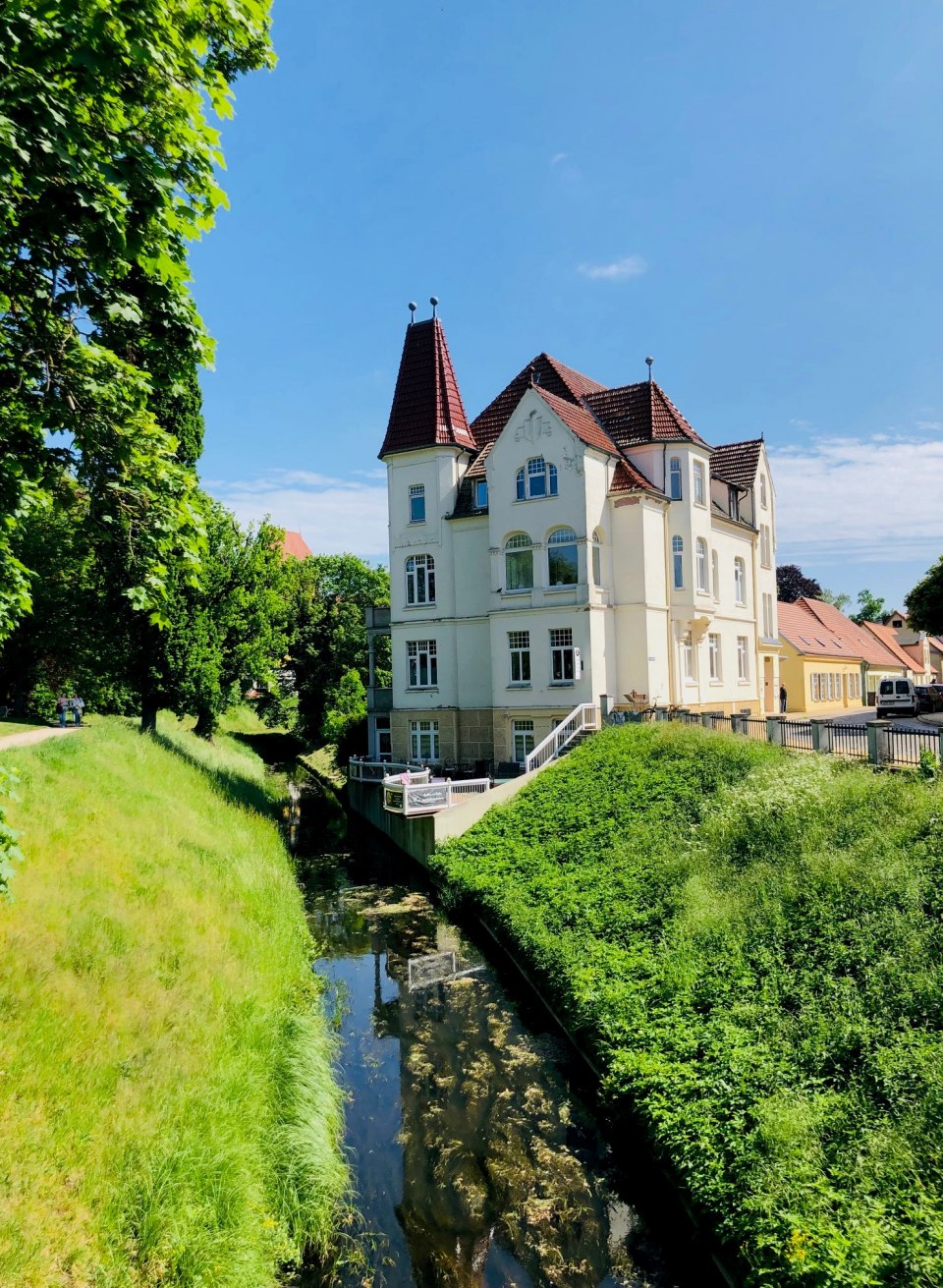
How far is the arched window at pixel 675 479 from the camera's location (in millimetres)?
28812

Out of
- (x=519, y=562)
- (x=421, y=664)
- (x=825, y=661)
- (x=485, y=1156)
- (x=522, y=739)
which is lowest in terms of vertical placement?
(x=485, y=1156)

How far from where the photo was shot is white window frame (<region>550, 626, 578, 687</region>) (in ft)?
87.5

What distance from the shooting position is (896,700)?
36.4 metres

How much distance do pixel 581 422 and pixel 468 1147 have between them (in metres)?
23.6

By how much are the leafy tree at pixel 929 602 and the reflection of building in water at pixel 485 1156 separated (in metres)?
38.2

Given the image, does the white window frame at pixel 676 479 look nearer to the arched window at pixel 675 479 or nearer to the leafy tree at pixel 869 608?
the arched window at pixel 675 479

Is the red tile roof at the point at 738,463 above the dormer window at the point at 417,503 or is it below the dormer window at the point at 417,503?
above

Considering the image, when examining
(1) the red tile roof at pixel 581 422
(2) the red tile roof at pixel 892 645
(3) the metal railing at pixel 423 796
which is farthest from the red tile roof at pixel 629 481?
(2) the red tile roof at pixel 892 645

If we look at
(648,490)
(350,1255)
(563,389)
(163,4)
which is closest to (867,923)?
(350,1255)

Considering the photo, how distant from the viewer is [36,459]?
6445 mm

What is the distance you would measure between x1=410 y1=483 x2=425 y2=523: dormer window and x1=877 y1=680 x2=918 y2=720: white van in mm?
23530

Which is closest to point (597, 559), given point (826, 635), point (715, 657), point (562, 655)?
point (562, 655)

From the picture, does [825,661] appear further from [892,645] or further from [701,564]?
[892,645]

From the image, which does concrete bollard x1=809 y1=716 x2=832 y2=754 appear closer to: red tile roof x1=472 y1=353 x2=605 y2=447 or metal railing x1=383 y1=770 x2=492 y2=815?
metal railing x1=383 y1=770 x2=492 y2=815
